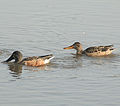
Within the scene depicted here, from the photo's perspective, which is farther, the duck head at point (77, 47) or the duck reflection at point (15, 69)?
the duck head at point (77, 47)

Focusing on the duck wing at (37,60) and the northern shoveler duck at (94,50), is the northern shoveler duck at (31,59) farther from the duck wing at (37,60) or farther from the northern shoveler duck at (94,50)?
the northern shoveler duck at (94,50)

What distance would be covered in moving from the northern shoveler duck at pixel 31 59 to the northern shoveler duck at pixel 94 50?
6.74ft

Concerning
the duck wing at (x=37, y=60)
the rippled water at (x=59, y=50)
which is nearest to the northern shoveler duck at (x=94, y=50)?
the rippled water at (x=59, y=50)

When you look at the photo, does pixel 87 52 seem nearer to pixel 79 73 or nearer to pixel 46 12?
pixel 79 73

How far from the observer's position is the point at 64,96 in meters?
11.5

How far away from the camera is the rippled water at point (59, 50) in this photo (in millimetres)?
11508

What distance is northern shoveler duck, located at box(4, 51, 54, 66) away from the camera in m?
15.4

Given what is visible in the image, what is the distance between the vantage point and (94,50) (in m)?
17.2

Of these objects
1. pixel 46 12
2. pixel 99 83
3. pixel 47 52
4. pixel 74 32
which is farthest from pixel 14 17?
pixel 99 83

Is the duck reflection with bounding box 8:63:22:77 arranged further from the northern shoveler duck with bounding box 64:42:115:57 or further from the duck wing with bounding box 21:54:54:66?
the northern shoveler duck with bounding box 64:42:115:57

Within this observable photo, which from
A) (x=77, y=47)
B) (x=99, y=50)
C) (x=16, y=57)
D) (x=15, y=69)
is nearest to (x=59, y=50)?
(x=77, y=47)

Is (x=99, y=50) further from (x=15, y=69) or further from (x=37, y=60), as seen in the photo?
(x=15, y=69)

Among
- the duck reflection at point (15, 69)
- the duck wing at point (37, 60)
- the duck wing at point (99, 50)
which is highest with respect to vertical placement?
the duck wing at point (99, 50)

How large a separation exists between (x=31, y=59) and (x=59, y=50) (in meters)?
2.09
